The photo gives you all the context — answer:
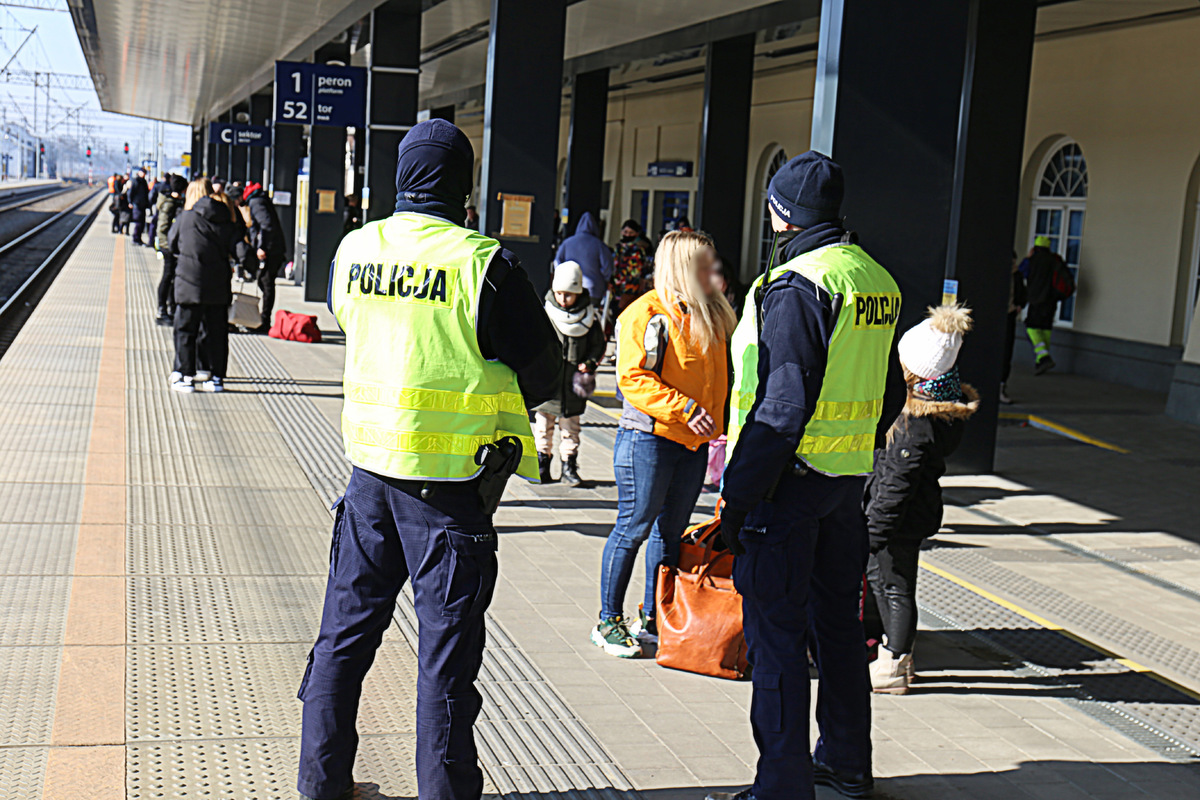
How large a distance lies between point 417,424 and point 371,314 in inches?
13.0

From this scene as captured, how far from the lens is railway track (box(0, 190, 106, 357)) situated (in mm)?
18844

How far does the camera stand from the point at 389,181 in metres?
18.2

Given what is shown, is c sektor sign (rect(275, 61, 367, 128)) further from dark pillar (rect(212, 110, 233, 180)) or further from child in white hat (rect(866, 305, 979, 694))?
dark pillar (rect(212, 110, 233, 180))

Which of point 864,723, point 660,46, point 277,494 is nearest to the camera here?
point 864,723

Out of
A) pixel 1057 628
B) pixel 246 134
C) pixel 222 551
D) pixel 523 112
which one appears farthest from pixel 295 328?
pixel 246 134

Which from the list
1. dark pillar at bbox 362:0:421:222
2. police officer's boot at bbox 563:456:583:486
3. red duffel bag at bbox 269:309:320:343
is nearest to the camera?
police officer's boot at bbox 563:456:583:486

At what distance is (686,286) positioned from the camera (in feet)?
16.6

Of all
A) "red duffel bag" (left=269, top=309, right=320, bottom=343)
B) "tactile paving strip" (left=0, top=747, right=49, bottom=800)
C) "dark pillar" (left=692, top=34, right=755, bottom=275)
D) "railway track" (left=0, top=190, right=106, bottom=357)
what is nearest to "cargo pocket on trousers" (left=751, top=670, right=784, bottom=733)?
"tactile paving strip" (left=0, top=747, right=49, bottom=800)

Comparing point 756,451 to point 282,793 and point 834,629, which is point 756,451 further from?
point 282,793

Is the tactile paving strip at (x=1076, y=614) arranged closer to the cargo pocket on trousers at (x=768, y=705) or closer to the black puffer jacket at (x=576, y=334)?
the black puffer jacket at (x=576, y=334)

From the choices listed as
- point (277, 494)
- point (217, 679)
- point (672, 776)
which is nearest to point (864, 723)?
point (672, 776)

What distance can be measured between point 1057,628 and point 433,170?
164 inches

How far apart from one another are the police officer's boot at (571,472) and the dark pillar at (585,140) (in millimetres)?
13693

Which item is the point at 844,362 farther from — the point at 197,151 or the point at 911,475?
the point at 197,151
